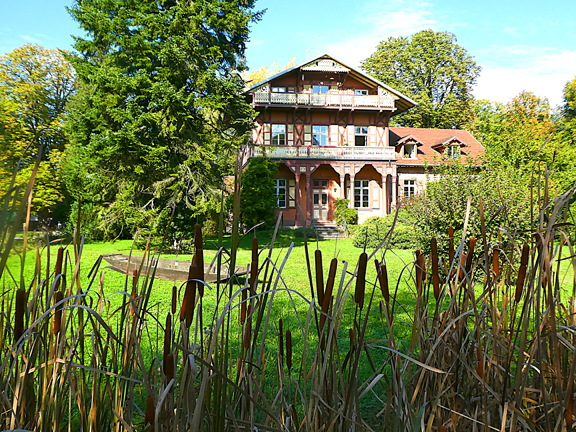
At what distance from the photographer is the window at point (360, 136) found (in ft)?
78.1

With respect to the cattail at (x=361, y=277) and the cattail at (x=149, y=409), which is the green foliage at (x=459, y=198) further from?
the cattail at (x=149, y=409)

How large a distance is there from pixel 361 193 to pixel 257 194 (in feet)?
29.9

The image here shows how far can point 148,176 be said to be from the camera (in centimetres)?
1307

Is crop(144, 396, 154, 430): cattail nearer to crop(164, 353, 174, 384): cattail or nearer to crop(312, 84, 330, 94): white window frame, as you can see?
crop(164, 353, 174, 384): cattail

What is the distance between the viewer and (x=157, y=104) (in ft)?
40.9

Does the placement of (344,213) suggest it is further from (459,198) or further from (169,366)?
(169,366)

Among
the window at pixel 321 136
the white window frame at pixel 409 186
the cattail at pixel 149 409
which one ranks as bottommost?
the cattail at pixel 149 409

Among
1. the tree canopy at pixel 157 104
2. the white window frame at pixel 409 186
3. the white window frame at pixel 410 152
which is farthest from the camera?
the white window frame at pixel 410 152

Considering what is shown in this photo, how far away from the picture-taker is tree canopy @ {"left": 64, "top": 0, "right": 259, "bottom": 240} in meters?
12.3

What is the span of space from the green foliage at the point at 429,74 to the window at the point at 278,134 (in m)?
15.7

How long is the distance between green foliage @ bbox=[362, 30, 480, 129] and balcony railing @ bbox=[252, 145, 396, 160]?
1340 centimetres

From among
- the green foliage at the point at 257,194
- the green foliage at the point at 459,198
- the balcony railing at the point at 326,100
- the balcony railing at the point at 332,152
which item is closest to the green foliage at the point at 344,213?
the balcony railing at the point at 332,152

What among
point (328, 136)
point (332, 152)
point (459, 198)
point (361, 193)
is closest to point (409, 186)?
point (361, 193)

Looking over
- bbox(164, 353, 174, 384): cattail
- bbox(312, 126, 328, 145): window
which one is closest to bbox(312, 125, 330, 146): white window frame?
bbox(312, 126, 328, 145): window
